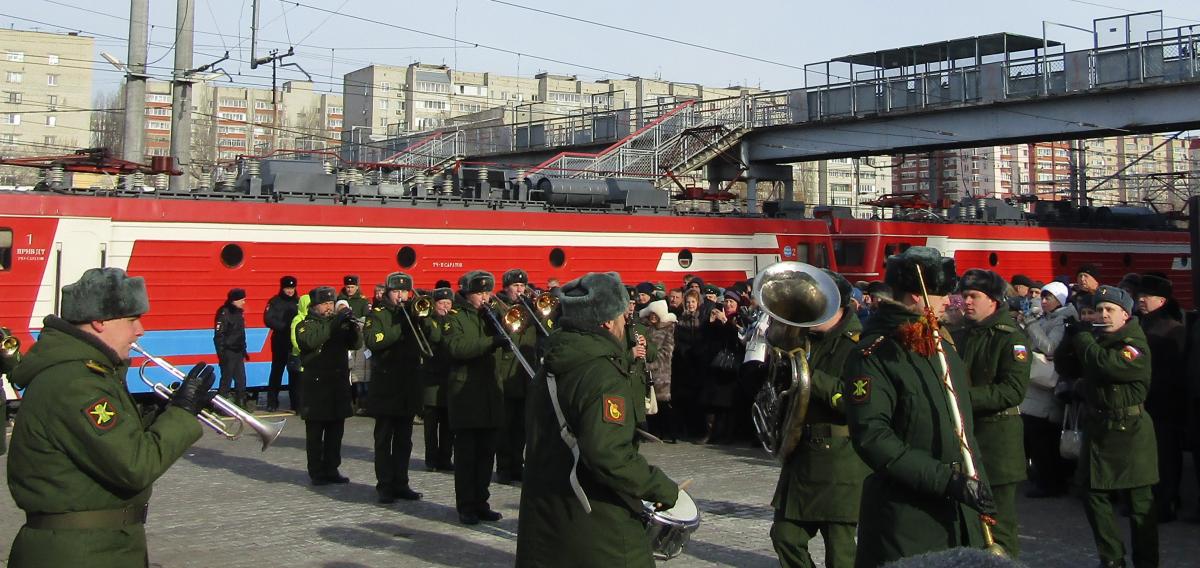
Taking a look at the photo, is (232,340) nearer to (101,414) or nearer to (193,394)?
(193,394)

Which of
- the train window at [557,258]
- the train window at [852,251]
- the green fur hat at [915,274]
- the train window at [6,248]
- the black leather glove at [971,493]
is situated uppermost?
the train window at [852,251]

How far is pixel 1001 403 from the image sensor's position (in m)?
6.22

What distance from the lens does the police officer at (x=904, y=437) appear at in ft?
14.5

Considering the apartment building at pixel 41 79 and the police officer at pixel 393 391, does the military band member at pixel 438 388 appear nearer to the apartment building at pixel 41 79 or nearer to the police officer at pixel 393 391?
the police officer at pixel 393 391

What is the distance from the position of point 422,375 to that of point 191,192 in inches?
322

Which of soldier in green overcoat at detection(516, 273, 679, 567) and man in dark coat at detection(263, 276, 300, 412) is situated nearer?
soldier in green overcoat at detection(516, 273, 679, 567)

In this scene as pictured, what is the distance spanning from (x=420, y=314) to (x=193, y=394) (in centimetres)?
576

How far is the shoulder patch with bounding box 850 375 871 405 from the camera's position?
14.9 ft

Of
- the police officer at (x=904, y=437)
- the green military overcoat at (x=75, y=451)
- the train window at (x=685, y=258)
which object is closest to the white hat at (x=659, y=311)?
the police officer at (x=904, y=437)

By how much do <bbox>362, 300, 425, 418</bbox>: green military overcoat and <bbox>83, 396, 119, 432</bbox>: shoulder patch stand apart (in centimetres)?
585

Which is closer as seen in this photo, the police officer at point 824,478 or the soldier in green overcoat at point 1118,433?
the police officer at point 824,478

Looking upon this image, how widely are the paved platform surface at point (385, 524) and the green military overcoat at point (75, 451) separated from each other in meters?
3.62

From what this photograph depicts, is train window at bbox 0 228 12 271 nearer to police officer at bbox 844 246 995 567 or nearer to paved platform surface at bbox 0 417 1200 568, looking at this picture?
paved platform surface at bbox 0 417 1200 568

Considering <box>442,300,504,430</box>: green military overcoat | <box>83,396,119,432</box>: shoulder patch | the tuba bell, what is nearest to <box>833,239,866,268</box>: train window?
<box>442,300,504,430</box>: green military overcoat
